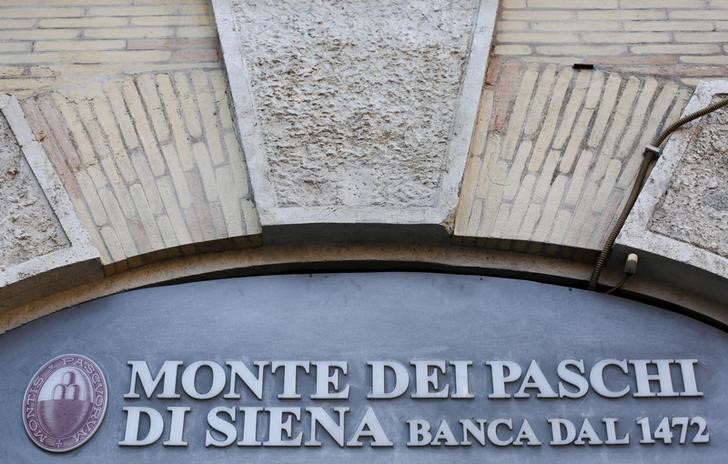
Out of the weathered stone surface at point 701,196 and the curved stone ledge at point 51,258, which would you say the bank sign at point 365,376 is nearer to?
the curved stone ledge at point 51,258

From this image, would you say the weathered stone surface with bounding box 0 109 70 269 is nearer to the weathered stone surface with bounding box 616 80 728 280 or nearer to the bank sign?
the bank sign

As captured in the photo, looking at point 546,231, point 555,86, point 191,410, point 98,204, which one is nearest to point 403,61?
point 555,86

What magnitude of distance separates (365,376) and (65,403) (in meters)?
0.89

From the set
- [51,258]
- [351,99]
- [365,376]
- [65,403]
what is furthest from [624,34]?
[65,403]

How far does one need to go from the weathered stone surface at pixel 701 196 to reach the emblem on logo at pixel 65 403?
1759 mm

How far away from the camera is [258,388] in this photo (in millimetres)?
3412

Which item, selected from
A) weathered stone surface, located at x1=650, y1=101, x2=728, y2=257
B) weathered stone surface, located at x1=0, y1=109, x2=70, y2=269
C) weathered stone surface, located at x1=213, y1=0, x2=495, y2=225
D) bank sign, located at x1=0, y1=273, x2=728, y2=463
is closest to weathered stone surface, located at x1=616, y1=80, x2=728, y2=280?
weathered stone surface, located at x1=650, y1=101, x2=728, y2=257

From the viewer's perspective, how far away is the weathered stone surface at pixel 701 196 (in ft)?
11.5

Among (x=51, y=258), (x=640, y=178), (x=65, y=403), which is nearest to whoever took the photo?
(x=65, y=403)

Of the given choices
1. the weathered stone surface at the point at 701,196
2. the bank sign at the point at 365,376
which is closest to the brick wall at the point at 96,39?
the bank sign at the point at 365,376

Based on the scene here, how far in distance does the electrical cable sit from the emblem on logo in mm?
1542

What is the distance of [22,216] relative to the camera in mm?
3566

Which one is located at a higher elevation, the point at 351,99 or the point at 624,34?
the point at 624,34

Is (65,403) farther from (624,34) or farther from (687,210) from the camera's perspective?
(624,34)
